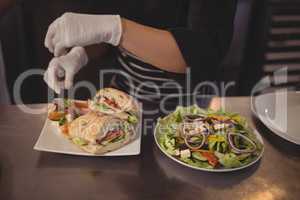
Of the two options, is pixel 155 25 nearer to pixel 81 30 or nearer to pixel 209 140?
pixel 81 30

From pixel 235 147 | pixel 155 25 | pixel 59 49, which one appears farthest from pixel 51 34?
pixel 235 147

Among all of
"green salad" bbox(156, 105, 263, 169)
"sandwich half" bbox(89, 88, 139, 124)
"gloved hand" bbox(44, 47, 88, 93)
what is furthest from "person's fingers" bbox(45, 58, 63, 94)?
"green salad" bbox(156, 105, 263, 169)

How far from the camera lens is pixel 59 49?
1.04m

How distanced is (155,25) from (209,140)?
2.00 ft

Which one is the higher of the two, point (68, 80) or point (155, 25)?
point (155, 25)

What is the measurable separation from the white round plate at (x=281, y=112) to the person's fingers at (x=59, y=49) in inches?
20.4

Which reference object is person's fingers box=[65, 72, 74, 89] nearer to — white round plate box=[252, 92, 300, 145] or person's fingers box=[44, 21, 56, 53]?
person's fingers box=[44, 21, 56, 53]

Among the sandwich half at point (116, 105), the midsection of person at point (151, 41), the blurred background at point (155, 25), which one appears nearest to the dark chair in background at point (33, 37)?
the blurred background at point (155, 25)

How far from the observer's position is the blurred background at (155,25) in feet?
4.74

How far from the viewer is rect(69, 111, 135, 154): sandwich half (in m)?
0.81

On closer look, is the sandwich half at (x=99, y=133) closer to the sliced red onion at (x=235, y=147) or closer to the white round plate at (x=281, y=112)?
the sliced red onion at (x=235, y=147)

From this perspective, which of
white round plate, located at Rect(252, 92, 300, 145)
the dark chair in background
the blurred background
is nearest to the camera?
white round plate, located at Rect(252, 92, 300, 145)

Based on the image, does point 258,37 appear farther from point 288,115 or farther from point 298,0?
point 288,115

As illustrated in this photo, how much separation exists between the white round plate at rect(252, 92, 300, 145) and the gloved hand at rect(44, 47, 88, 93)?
475mm
